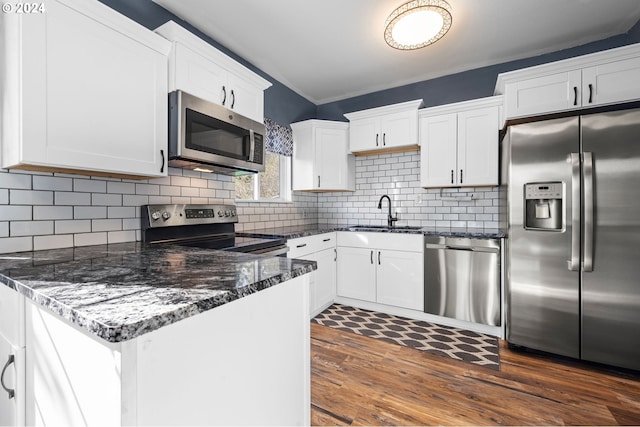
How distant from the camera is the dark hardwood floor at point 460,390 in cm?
156

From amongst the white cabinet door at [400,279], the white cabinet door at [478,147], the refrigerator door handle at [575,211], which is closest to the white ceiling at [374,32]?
the white cabinet door at [478,147]

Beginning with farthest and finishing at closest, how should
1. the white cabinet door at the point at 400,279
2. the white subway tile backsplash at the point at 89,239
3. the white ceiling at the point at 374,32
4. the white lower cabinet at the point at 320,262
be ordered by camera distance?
the white cabinet door at the point at 400,279 → the white lower cabinet at the point at 320,262 → the white ceiling at the point at 374,32 → the white subway tile backsplash at the point at 89,239

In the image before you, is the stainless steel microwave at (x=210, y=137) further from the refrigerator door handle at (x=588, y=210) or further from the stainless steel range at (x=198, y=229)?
the refrigerator door handle at (x=588, y=210)

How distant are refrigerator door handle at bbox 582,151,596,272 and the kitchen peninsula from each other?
211 centimetres

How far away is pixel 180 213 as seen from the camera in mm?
2105

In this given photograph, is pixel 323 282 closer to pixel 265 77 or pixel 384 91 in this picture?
pixel 265 77

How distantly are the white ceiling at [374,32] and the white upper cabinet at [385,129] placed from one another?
0.42 metres

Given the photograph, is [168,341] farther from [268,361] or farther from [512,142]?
[512,142]

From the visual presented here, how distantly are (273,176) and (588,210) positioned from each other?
2.88 metres

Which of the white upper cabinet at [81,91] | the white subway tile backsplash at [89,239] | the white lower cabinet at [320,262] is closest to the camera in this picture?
the white upper cabinet at [81,91]

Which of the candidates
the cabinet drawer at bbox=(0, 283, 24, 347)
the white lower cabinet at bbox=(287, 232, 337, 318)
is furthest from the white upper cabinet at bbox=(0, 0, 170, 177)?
the white lower cabinet at bbox=(287, 232, 337, 318)

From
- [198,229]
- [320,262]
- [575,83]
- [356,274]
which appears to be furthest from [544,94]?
[198,229]

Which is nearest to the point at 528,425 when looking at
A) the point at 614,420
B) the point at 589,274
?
the point at 614,420

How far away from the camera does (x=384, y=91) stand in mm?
3652
